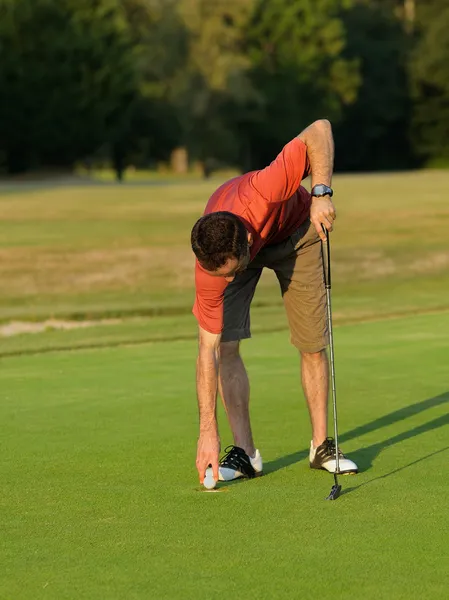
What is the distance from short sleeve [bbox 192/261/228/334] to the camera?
6215 millimetres

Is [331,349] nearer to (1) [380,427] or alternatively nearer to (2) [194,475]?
(2) [194,475]

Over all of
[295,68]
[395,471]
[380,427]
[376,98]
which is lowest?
[376,98]

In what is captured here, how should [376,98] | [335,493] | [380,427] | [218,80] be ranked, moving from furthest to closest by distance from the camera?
[376,98]
[218,80]
[380,427]
[335,493]

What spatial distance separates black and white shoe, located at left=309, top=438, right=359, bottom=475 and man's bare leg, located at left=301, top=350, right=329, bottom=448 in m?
0.08

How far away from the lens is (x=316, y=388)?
7.14 meters

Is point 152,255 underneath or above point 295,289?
underneath

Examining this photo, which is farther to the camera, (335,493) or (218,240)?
(335,493)

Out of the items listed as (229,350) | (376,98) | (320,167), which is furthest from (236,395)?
(376,98)

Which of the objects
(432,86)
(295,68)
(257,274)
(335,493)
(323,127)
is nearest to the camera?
(335,493)

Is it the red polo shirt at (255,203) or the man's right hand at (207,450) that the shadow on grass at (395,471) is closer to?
the man's right hand at (207,450)

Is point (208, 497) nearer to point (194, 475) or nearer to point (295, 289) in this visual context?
point (194, 475)

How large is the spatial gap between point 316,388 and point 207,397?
91 centimetres

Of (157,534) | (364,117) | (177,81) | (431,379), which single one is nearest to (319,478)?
(157,534)

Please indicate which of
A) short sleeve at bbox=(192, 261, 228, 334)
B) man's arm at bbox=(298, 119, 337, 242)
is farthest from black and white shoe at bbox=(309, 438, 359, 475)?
man's arm at bbox=(298, 119, 337, 242)
